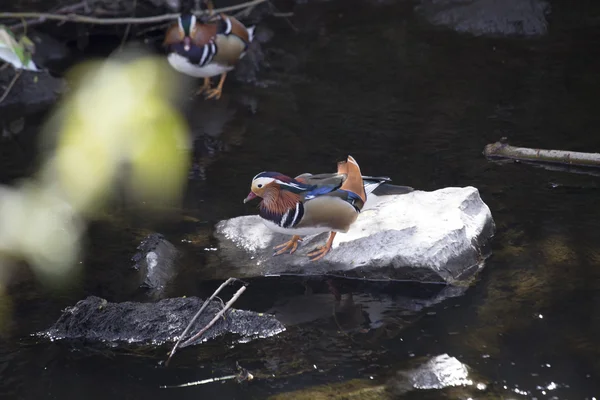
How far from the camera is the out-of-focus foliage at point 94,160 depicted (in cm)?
529

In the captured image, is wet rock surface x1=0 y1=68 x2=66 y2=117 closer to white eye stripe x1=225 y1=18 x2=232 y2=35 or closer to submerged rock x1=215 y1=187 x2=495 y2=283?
white eye stripe x1=225 y1=18 x2=232 y2=35

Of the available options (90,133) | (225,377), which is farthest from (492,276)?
(90,133)

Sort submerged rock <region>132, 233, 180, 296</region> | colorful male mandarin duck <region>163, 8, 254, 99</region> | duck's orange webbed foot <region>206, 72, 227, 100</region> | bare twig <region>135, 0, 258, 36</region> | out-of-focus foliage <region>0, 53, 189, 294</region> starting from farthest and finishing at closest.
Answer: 1. bare twig <region>135, 0, 258, 36</region>
2. duck's orange webbed foot <region>206, 72, 227, 100</region>
3. colorful male mandarin duck <region>163, 8, 254, 99</region>
4. out-of-focus foliage <region>0, 53, 189, 294</region>
5. submerged rock <region>132, 233, 180, 296</region>

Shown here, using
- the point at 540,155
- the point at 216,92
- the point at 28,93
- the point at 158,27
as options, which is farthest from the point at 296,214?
the point at 158,27

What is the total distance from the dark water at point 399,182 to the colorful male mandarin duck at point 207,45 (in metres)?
0.32

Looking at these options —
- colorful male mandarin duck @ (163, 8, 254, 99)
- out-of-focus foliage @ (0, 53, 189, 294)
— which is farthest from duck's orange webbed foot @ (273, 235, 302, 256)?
colorful male mandarin duck @ (163, 8, 254, 99)

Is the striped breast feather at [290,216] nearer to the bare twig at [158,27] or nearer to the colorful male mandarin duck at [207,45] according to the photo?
the colorful male mandarin duck at [207,45]

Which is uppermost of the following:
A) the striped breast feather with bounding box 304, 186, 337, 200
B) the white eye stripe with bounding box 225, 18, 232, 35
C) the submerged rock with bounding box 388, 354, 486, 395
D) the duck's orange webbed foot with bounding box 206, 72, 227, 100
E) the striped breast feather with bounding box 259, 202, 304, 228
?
the white eye stripe with bounding box 225, 18, 232, 35

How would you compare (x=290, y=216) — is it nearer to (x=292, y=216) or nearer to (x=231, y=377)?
(x=292, y=216)

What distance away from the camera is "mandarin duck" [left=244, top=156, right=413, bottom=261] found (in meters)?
4.59

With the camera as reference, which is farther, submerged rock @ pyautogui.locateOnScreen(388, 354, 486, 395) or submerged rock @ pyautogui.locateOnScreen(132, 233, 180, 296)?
submerged rock @ pyautogui.locateOnScreen(132, 233, 180, 296)

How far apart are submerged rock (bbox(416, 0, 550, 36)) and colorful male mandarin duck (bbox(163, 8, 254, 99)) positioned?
2.58 meters

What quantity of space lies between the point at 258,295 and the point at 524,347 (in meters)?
1.43

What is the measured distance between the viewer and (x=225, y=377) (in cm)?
384
